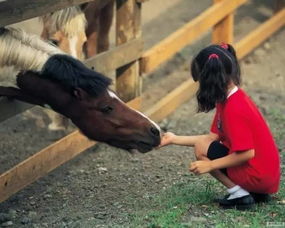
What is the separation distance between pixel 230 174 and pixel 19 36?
4.56ft

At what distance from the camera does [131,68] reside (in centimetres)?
573

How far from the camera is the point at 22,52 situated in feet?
12.6

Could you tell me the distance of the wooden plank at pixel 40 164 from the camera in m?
4.35

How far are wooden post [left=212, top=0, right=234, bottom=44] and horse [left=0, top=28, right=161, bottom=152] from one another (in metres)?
3.33

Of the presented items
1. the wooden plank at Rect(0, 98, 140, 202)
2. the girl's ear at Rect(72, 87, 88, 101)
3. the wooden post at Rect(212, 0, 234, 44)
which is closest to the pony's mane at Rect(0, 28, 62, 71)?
the girl's ear at Rect(72, 87, 88, 101)

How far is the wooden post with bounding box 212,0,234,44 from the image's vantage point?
7020 millimetres

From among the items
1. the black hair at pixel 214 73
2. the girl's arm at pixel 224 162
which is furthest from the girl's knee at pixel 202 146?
the black hair at pixel 214 73

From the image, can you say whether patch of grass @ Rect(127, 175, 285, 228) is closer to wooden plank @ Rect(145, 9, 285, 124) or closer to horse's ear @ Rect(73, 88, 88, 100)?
horse's ear @ Rect(73, 88, 88, 100)

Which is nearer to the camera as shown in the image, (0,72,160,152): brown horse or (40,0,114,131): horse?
(0,72,160,152): brown horse

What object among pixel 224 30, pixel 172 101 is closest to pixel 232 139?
pixel 172 101

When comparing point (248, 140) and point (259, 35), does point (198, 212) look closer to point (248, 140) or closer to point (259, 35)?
point (248, 140)

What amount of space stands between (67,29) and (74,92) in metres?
1.32

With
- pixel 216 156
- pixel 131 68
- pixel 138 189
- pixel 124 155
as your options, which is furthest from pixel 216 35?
pixel 216 156

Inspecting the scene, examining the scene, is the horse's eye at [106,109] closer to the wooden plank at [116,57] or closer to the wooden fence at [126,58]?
the wooden fence at [126,58]
